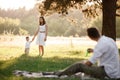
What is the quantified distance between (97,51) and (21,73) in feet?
9.66

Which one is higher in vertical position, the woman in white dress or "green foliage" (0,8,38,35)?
"green foliage" (0,8,38,35)

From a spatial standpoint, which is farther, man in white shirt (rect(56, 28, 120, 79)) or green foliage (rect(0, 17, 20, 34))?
green foliage (rect(0, 17, 20, 34))

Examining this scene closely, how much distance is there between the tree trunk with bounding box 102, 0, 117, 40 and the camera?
957 inches

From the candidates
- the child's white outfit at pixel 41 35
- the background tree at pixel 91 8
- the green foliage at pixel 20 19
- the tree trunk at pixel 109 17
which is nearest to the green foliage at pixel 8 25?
the green foliage at pixel 20 19

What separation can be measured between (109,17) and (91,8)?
185 inches

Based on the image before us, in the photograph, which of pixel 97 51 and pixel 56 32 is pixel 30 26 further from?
pixel 97 51

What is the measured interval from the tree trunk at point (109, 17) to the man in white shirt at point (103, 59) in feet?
45.4

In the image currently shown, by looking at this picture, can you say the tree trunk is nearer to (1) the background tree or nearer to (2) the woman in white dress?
(1) the background tree

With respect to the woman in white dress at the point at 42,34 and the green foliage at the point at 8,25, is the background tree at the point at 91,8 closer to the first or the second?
the woman in white dress at the point at 42,34

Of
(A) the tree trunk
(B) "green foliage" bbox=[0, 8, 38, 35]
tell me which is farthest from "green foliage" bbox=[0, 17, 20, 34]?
(A) the tree trunk

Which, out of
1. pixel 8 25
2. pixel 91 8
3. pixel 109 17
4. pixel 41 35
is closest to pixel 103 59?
pixel 41 35

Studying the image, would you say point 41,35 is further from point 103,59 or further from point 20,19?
point 20,19

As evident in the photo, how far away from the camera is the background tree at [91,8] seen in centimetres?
2441

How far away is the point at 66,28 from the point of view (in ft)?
368
